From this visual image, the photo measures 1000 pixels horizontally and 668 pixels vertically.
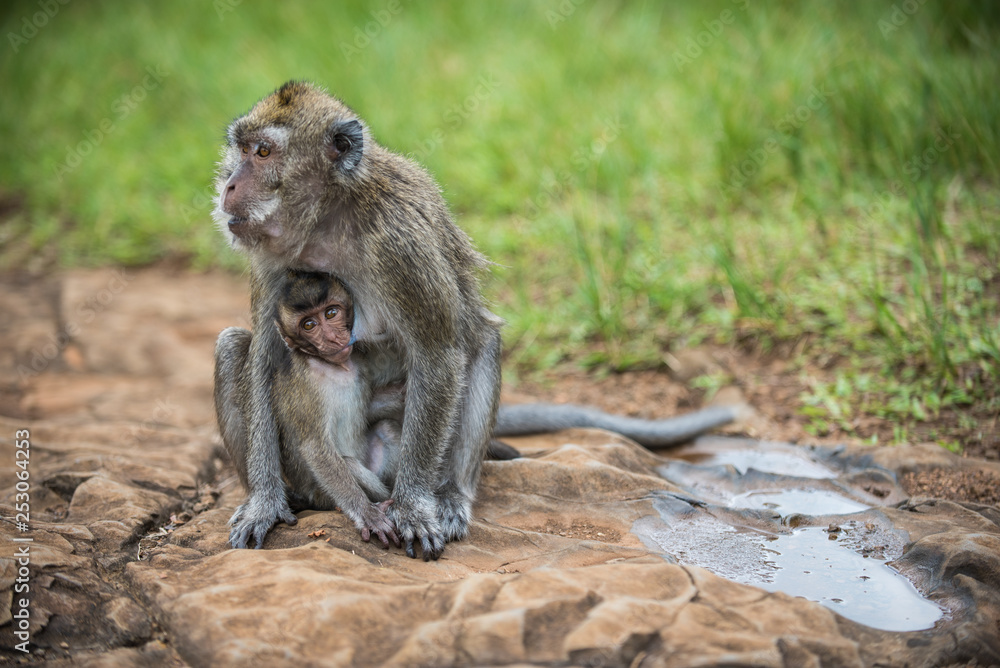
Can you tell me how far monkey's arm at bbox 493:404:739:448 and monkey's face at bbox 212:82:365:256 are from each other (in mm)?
1575

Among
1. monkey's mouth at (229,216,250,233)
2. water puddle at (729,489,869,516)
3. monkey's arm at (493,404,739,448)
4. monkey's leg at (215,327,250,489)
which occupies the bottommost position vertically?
water puddle at (729,489,869,516)

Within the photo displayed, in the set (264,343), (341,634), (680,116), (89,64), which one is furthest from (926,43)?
(89,64)

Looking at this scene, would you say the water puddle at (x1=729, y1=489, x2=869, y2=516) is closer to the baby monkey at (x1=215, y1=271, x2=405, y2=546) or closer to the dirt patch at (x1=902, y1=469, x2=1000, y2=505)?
the dirt patch at (x1=902, y1=469, x2=1000, y2=505)

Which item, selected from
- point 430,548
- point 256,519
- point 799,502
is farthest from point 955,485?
point 256,519

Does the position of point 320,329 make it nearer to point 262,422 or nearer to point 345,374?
point 345,374

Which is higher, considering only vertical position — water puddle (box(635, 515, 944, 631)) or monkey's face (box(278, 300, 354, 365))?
monkey's face (box(278, 300, 354, 365))

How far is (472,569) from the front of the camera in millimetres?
3158

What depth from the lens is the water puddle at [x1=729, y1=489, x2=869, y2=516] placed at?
3621 millimetres

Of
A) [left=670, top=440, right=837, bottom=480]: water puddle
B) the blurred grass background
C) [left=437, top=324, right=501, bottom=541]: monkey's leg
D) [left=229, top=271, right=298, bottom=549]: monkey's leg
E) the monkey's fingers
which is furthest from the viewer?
the blurred grass background

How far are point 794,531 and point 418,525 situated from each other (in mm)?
1501

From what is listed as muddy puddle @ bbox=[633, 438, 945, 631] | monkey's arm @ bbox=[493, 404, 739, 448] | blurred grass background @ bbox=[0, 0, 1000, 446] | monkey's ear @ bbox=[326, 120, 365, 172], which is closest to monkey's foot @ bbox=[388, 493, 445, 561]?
muddy puddle @ bbox=[633, 438, 945, 631]

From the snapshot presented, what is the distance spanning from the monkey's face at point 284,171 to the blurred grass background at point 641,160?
2.35 metres

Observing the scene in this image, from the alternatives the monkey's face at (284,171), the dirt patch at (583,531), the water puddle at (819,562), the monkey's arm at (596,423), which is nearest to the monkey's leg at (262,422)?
the monkey's face at (284,171)

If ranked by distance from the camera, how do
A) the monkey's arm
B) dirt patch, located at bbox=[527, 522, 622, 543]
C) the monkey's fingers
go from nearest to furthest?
the monkey's fingers < dirt patch, located at bbox=[527, 522, 622, 543] < the monkey's arm
